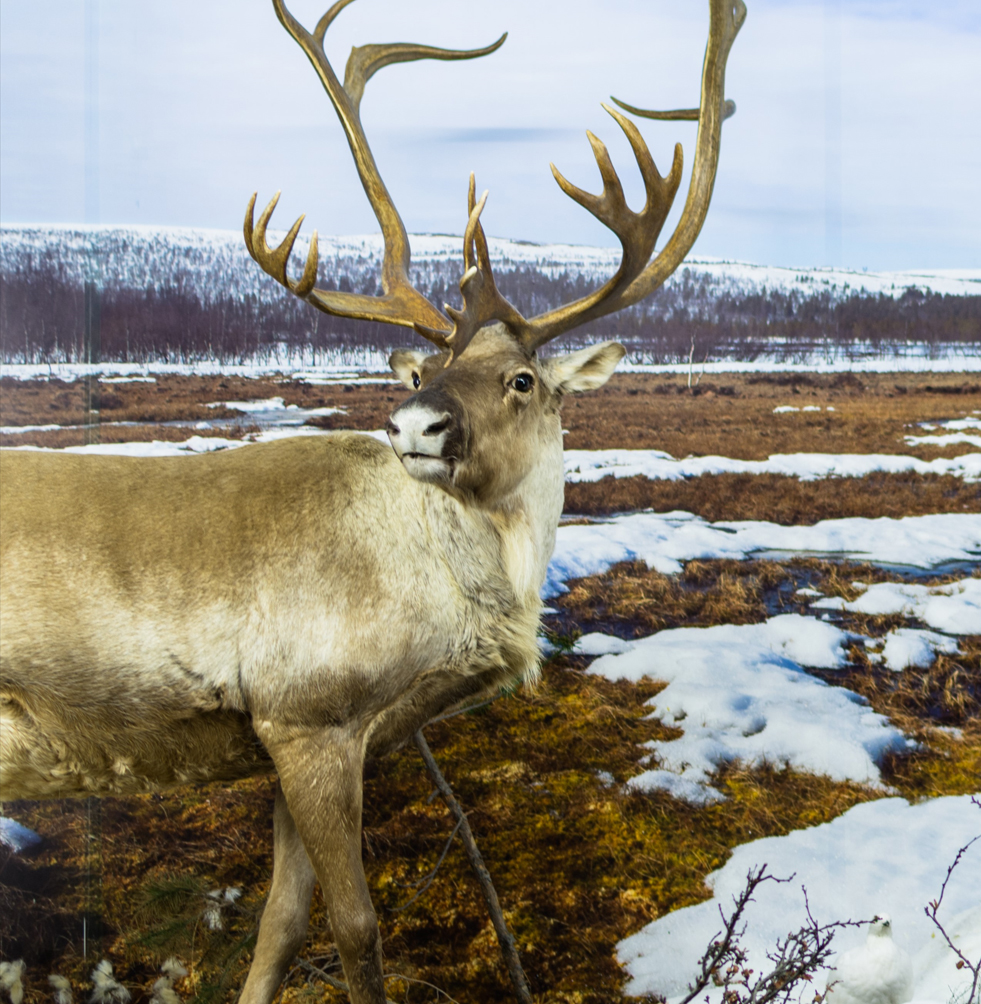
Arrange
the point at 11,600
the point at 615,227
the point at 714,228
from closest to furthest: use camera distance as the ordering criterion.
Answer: the point at 11,600 < the point at 615,227 < the point at 714,228

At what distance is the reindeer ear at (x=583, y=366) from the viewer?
2.04m

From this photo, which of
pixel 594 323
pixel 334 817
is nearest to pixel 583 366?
pixel 334 817

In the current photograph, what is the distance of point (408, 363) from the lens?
7.09 feet

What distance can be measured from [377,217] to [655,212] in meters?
0.71

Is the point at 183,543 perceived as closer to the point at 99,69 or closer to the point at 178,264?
the point at 178,264

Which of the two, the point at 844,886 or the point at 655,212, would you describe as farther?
the point at 844,886

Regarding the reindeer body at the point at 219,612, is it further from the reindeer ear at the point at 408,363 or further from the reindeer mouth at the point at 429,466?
the reindeer ear at the point at 408,363

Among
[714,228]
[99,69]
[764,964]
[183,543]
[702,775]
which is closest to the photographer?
[183,543]

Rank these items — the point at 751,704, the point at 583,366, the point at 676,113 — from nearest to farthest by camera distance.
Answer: the point at 583,366
the point at 676,113
the point at 751,704

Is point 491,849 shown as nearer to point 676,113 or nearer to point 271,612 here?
point 271,612

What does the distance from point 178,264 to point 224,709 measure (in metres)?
2.09

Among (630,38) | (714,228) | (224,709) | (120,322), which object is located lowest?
(224,709)

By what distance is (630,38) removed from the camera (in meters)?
3.03

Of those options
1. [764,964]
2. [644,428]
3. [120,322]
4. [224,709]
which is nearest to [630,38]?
[644,428]
